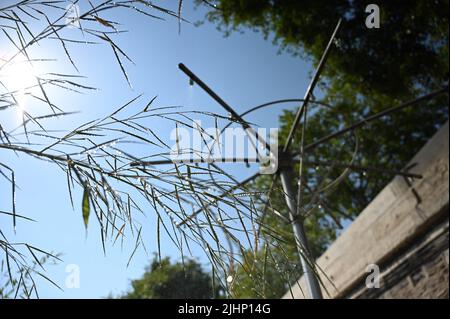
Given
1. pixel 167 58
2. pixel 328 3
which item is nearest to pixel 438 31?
pixel 328 3

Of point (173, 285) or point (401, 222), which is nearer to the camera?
point (401, 222)

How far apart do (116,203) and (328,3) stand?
657 cm

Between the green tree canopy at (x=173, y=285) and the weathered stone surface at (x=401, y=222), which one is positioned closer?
the weathered stone surface at (x=401, y=222)

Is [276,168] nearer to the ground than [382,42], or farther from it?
nearer to the ground

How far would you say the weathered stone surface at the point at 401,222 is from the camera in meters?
2.88

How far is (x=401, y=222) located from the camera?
3.10m

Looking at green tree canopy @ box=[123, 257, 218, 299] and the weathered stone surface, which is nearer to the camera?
the weathered stone surface

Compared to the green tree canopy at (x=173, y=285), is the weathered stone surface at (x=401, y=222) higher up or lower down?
lower down

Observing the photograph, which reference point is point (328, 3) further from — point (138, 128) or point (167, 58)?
point (138, 128)

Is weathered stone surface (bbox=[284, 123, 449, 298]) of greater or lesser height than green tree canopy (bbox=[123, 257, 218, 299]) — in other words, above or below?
below

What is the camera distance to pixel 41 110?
94cm

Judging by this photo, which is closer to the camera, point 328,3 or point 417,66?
point 328,3

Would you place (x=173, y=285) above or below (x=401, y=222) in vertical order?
above

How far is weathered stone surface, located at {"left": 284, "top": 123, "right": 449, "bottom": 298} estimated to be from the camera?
9.45 feet
